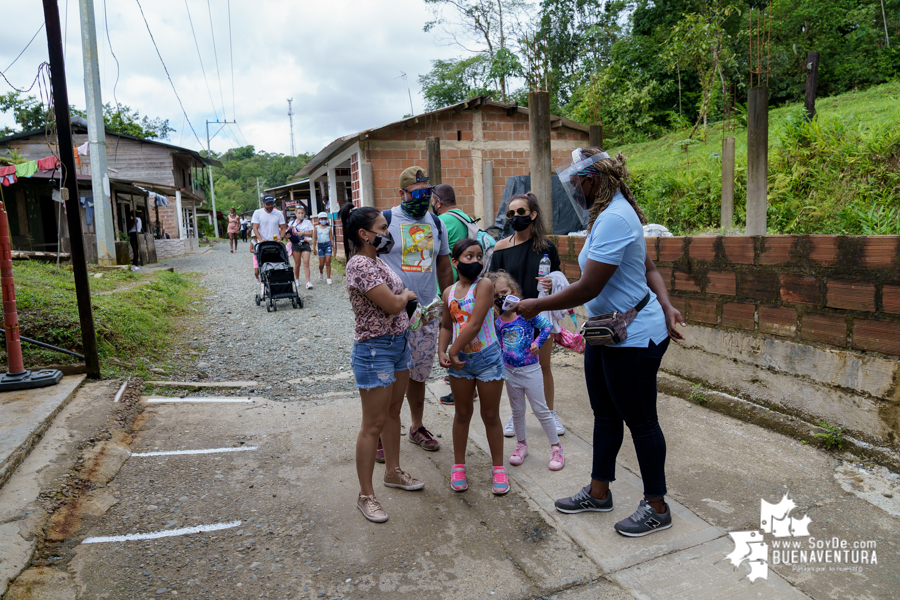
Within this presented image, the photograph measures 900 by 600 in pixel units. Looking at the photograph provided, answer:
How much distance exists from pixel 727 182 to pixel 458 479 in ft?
12.3

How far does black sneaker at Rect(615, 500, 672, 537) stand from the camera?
111 inches

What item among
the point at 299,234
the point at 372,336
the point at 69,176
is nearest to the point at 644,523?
the point at 372,336

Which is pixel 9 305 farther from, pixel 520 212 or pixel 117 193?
pixel 117 193

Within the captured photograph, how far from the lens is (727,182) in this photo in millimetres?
5324

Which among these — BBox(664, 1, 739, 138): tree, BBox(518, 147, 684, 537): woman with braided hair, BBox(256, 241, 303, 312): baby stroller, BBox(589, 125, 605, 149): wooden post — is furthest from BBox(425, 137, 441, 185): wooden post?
BBox(664, 1, 739, 138): tree

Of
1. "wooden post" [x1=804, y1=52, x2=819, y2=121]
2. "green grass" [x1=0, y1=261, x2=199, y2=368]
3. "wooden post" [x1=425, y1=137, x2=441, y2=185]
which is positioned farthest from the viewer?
Answer: "wooden post" [x1=425, y1=137, x2=441, y2=185]

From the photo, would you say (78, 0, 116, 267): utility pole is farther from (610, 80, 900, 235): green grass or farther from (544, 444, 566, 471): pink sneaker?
(544, 444, 566, 471): pink sneaker

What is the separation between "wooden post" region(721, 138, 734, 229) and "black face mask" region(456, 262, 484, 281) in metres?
3.15

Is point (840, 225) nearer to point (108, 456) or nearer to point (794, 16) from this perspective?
point (108, 456)

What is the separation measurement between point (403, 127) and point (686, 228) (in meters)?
7.18

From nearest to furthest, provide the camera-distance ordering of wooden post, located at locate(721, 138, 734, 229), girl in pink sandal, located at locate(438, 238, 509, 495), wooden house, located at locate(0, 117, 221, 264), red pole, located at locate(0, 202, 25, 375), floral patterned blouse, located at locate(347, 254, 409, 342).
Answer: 1. floral patterned blouse, located at locate(347, 254, 409, 342)
2. girl in pink sandal, located at locate(438, 238, 509, 495)
3. red pole, located at locate(0, 202, 25, 375)
4. wooden post, located at locate(721, 138, 734, 229)
5. wooden house, located at locate(0, 117, 221, 264)

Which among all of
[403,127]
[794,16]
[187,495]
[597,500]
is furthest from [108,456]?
[794,16]

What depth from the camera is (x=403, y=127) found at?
1216 cm

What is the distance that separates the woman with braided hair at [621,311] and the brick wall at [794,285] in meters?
1.42
